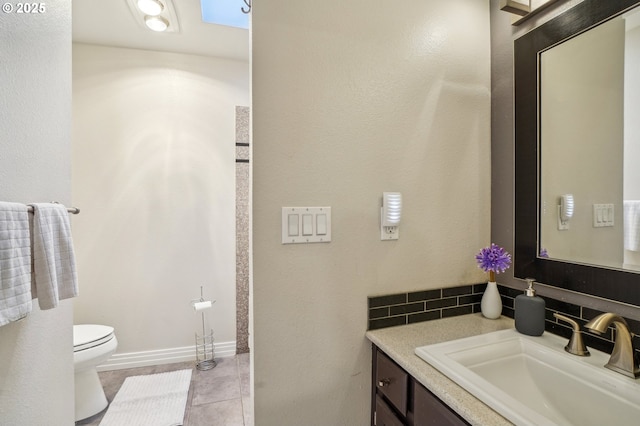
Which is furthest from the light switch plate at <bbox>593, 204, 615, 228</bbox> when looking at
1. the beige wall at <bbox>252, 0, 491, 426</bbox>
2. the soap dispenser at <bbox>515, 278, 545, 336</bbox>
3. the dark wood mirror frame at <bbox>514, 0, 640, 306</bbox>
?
the beige wall at <bbox>252, 0, 491, 426</bbox>

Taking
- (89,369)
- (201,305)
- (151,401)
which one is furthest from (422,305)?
(89,369)

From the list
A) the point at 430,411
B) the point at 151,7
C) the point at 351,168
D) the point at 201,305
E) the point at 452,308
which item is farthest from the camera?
the point at 201,305

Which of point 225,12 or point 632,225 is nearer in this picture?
point 632,225

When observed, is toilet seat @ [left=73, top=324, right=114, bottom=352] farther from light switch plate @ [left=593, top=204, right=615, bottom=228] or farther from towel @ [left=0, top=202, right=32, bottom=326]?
light switch plate @ [left=593, top=204, right=615, bottom=228]

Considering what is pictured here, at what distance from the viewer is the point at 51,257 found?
3.00 ft

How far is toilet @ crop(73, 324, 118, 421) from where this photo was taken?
5.56 ft

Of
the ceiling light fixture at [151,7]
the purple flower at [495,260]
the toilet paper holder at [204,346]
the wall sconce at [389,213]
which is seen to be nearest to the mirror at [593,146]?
the purple flower at [495,260]

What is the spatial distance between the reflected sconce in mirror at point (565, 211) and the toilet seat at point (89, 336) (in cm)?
253

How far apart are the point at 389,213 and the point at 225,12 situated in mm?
1774

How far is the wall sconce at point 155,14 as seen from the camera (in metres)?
1.72

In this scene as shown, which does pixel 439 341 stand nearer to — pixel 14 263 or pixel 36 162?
pixel 14 263

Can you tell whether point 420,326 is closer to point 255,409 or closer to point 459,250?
point 459,250

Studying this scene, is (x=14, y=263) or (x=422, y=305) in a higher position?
(x=14, y=263)

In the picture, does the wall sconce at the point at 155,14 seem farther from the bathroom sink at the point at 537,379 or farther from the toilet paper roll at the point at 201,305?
the bathroom sink at the point at 537,379
